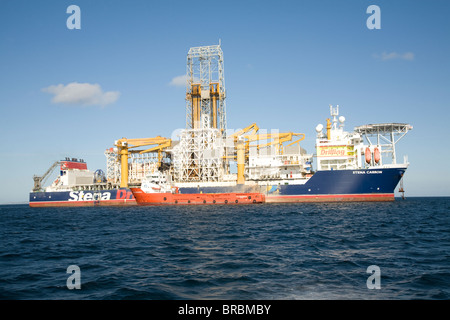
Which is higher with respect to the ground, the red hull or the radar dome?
the radar dome

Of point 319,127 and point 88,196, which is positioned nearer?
point 319,127

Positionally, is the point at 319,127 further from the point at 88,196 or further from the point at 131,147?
the point at 88,196

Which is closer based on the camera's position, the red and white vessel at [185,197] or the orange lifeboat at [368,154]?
the orange lifeboat at [368,154]

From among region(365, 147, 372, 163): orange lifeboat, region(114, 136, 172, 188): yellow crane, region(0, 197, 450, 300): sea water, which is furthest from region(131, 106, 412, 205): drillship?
region(0, 197, 450, 300): sea water

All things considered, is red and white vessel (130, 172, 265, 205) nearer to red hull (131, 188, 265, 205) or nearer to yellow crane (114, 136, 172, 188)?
red hull (131, 188, 265, 205)

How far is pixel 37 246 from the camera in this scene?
15.6 meters

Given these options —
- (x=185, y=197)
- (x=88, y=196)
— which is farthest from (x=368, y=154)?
(x=88, y=196)

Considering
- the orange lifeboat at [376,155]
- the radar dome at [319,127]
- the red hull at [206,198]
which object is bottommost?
the red hull at [206,198]

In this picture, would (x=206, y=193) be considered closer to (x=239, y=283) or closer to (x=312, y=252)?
(x=312, y=252)

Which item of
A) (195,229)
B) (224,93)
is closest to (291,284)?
(195,229)

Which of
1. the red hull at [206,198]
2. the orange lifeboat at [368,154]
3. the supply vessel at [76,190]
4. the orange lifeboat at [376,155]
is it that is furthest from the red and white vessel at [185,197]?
the orange lifeboat at [376,155]

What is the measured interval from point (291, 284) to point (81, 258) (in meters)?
8.48

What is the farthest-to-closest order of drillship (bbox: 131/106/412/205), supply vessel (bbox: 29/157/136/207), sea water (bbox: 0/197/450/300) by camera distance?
supply vessel (bbox: 29/157/136/207), drillship (bbox: 131/106/412/205), sea water (bbox: 0/197/450/300)

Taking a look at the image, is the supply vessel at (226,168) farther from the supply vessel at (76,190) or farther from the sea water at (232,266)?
the sea water at (232,266)
